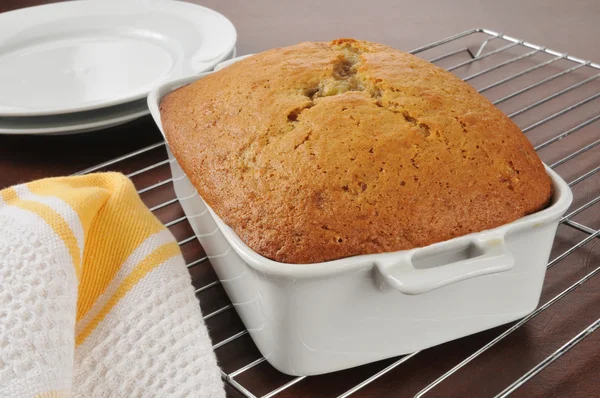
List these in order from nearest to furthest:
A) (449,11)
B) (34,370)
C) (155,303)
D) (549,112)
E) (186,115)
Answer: (34,370)
(155,303)
(186,115)
(549,112)
(449,11)

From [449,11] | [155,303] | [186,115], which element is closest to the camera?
[155,303]

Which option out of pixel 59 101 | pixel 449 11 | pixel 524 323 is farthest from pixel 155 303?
pixel 449 11

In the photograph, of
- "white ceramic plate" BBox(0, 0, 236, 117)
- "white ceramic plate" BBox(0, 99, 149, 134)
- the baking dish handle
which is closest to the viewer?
the baking dish handle

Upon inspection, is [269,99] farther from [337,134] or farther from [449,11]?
[449,11]

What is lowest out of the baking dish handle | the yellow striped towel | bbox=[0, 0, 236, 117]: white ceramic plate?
bbox=[0, 0, 236, 117]: white ceramic plate

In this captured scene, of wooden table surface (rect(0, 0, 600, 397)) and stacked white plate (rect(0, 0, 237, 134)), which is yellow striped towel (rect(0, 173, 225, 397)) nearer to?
wooden table surface (rect(0, 0, 600, 397))

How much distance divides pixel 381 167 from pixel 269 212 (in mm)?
115

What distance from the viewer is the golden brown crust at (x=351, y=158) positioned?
23.7 inches

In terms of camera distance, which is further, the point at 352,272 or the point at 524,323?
the point at 524,323

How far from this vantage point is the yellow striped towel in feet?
1.90

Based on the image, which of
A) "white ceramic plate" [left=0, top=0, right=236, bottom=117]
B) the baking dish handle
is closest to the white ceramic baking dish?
the baking dish handle

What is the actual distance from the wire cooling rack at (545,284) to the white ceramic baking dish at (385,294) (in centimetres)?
2

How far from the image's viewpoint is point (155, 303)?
2.18ft

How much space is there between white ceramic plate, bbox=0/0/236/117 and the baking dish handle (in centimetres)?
55
